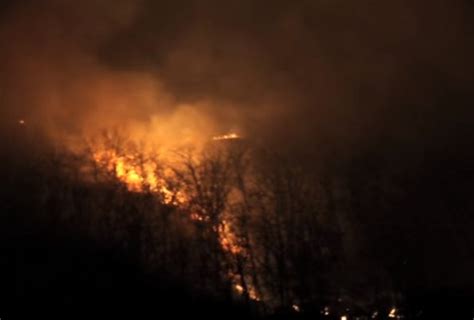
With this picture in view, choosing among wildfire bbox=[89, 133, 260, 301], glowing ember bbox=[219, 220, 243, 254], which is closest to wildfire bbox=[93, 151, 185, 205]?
wildfire bbox=[89, 133, 260, 301]

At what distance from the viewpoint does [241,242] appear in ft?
145

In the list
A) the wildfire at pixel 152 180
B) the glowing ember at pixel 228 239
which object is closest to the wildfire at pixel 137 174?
the wildfire at pixel 152 180

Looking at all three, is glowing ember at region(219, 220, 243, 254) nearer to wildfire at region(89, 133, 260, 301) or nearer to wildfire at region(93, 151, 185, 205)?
wildfire at region(89, 133, 260, 301)

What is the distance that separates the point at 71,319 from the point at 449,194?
1272 inches

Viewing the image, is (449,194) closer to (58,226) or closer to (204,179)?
(204,179)

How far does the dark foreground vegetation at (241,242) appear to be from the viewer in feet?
125

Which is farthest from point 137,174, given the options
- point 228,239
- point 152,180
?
point 228,239

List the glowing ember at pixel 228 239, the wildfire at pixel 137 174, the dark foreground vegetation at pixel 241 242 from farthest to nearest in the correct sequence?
the wildfire at pixel 137 174
the glowing ember at pixel 228 239
the dark foreground vegetation at pixel 241 242

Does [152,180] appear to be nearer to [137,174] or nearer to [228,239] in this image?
[137,174]

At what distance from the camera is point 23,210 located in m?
51.7

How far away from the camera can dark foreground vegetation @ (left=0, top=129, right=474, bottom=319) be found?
38094 millimetres

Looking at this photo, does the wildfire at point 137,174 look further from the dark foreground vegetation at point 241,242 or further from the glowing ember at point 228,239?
the glowing ember at point 228,239

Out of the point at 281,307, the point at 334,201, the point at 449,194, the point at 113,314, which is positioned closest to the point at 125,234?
the point at 113,314

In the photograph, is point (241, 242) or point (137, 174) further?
point (137, 174)
